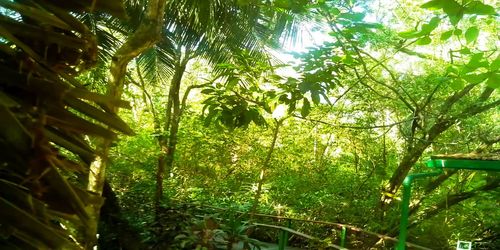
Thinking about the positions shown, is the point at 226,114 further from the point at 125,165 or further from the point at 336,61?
the point at 125,165

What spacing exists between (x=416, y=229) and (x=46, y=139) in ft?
25.9

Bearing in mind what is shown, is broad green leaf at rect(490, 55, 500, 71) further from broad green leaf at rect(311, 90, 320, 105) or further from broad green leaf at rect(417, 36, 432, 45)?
broad green leaf at rect(311, 90, 320, 105)

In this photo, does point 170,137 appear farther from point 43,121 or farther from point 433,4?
point 43,121

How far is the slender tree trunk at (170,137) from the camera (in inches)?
321

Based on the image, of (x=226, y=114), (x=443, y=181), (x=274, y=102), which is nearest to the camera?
(x=226, y=114)

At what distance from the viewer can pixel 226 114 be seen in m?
4.56

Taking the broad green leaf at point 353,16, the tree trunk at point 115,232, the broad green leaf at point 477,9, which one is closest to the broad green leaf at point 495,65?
the broad green leaf at point 477,9

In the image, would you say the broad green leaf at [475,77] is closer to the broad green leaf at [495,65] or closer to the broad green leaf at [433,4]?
the broad green leaf at [495,65]

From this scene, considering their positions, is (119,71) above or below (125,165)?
above

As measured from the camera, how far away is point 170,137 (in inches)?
354

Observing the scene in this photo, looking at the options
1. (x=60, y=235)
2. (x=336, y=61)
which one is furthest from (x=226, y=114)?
(x=60, y=235)

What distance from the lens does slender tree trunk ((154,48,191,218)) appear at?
8156 millimetres

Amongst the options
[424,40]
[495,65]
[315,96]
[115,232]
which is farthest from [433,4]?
[115,232]

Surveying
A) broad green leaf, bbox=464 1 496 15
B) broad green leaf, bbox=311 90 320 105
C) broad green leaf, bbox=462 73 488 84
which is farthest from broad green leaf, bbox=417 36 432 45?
broad green leaf, bbox=311 90 320 105
